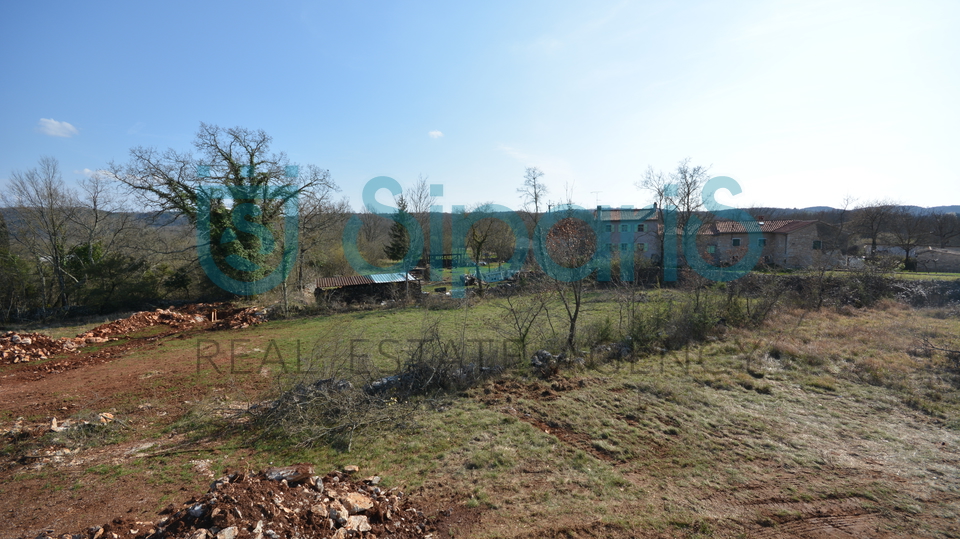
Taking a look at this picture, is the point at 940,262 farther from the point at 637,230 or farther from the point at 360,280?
the point at 360,280

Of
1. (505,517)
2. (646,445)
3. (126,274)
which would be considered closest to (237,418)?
(505,517)

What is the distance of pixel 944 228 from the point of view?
3503cm

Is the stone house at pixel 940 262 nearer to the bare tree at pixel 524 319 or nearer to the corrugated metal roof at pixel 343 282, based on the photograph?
the bare tree at pixel 524 319

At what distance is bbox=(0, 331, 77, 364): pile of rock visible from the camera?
10.7 m

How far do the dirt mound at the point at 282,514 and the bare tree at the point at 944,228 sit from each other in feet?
162

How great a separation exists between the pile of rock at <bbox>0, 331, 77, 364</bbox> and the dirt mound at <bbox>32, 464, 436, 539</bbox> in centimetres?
1114

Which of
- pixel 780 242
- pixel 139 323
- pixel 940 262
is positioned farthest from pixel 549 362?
pixel 940 262

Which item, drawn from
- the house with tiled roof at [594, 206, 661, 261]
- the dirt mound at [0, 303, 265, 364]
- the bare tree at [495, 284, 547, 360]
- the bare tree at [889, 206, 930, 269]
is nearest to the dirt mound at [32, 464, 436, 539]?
the bare tree at [495, 284, 547, 360]

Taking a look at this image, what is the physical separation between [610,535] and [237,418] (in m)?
5.81

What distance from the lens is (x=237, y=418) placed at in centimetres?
625

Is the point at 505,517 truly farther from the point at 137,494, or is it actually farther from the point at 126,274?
the point at 126,274

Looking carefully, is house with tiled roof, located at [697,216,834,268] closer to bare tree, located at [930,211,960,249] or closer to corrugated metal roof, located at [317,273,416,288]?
bare tree, located at [930,211,960,249]

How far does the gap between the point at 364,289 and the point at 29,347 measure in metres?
11.3

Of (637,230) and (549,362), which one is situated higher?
(637,230)
